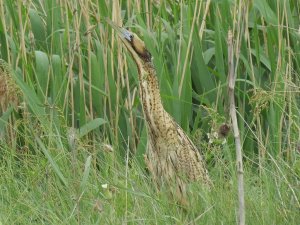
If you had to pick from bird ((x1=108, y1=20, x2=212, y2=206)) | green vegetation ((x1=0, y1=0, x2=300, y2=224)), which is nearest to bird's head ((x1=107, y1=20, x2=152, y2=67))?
bird ((x1=108, y1=20, x2=212, y2=206))

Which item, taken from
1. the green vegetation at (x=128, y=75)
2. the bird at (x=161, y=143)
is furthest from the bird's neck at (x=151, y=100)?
the green vegetation at (x=128, y=75)

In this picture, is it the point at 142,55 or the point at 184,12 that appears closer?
the point at 142,55

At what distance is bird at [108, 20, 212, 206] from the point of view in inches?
182

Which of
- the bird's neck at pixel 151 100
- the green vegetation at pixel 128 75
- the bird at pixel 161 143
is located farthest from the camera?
the green vegetation at pixel 128 75

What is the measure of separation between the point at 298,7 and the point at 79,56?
1.42m

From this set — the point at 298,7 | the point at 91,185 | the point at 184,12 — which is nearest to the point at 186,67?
the point at 184,12

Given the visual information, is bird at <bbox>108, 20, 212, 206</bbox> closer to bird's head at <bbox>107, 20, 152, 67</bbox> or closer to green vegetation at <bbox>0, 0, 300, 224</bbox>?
bird's head at <bbox>107, 20, 152, 67</bbox>

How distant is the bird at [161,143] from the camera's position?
4629 mm

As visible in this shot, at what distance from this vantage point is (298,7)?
6.16 meters

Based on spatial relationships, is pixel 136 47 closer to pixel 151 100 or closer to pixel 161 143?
pixel 151 100

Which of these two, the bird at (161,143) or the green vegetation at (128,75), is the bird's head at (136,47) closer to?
the bird at (161,143)

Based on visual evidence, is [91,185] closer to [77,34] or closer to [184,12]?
[77,34]

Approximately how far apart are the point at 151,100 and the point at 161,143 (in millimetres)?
215

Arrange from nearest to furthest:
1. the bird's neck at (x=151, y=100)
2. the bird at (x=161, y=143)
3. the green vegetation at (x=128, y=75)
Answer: the bird at (x=161, y=143) < the bird's neck at (x=151, y=100) < the green vegetation at (x=128, y=75)
